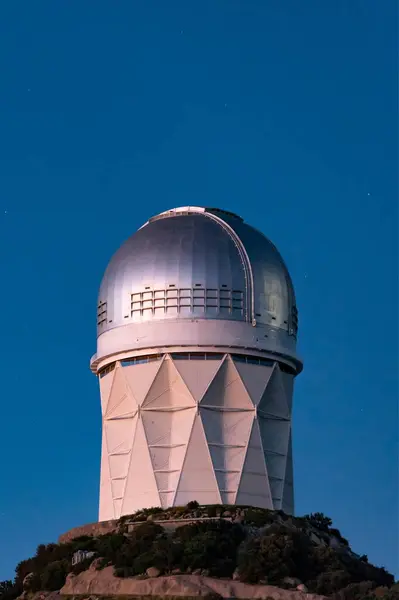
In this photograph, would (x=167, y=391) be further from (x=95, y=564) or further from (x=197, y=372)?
(x=95, y=564)

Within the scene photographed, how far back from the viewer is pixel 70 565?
244 ft

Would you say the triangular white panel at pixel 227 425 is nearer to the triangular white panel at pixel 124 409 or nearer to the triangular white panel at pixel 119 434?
the triangular white panel at pixel 124 409

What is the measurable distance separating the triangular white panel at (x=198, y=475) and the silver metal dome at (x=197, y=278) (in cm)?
687

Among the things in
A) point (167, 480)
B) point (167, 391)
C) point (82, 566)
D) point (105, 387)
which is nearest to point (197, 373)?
point (167, 391)

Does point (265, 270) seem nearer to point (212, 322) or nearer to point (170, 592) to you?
point (212, 322)

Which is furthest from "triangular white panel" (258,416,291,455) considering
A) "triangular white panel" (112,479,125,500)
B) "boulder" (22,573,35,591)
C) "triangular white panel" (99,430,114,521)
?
"boulder" (22,573,35,591)

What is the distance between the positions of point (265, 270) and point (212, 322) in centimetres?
470

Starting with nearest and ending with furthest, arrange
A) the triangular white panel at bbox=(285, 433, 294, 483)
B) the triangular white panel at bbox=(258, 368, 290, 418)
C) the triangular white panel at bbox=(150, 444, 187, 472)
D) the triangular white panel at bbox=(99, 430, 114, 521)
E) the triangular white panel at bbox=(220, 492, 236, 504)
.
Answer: the triangular white panel at bbox=(220, 492, 236, 504) → the triangular white panel at bbox=(150, 444, 187, 472) → the triangular white panel at bbox=(258, 368, 290, 418) → the triangular white panel at bbox=(99, 430, 114, 521) → the triangular white panel at bbox=(285, 433, 294, 483)

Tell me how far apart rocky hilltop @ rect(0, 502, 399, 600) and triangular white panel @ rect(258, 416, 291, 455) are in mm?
5024

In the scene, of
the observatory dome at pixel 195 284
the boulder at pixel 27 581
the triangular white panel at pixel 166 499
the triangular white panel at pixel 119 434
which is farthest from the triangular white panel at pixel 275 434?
the boulder at pixel 27 581

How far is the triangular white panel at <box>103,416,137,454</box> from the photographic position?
81188 mm

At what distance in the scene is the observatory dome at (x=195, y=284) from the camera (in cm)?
8000

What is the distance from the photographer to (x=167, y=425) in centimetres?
7988

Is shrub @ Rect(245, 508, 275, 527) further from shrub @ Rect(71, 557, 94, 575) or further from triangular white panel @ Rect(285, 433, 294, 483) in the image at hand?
shrub @ Rect(71, 557, 94, 575)
